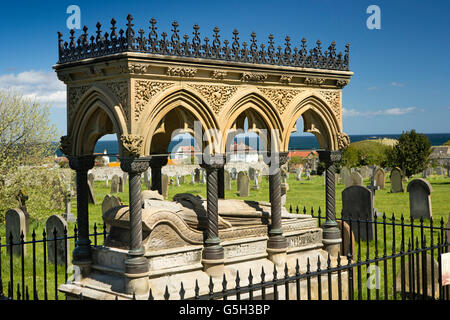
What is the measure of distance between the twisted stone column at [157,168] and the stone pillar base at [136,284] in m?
2.64

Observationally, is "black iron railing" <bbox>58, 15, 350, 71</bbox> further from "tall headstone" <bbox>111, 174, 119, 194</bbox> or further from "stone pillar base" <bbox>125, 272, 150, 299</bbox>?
"tall headstone" <bbox>111, 174, 119, 194</bbox>

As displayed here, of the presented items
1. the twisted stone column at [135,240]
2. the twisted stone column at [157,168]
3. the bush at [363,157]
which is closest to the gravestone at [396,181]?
the bush at [363,157]

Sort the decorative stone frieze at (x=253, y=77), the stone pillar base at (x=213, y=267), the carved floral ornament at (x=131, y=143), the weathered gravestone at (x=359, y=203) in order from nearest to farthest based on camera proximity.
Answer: the carved floral ornament at (x=131, y=143)
the stone pillar base at (x=213, y=267)
the decorative stone frieze at (x=253, y=77)
the weathered gravestone at (x=359, y=203)

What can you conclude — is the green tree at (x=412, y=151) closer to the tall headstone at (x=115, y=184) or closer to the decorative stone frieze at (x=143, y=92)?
the tall headstone at (x=115, y=184)

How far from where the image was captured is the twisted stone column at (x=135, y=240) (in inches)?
296

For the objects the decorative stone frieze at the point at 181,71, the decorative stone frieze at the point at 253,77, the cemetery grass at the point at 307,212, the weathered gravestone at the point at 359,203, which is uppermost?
the decorative stone frieze at the point at 253,77

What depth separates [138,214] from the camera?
7617mm

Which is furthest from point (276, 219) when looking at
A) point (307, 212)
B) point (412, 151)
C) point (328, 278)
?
point (412, 151)

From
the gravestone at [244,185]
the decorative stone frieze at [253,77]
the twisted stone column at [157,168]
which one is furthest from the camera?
the gravestone at [244,185]

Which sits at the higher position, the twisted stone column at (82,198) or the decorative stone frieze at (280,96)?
the decorative stone frieze at (280,96)
